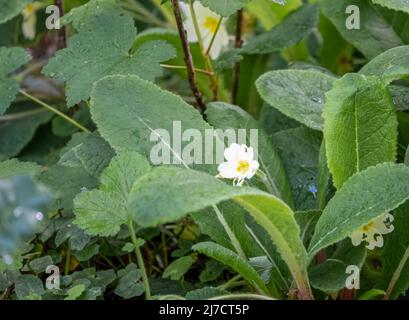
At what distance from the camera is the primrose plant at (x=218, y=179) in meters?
1.11

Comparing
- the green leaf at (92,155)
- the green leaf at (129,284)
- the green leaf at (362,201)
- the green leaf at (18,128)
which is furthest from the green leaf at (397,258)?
the green leaf at (18,128)

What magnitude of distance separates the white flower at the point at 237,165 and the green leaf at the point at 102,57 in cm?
21

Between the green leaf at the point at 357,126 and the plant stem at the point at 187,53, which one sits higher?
the plant stem at the point at 187,53

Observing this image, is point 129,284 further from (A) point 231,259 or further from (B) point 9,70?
(B) point 9,70

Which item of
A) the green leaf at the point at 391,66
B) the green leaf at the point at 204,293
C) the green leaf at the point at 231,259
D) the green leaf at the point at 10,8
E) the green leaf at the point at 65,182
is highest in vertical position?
the green leaf at the point at 10,8

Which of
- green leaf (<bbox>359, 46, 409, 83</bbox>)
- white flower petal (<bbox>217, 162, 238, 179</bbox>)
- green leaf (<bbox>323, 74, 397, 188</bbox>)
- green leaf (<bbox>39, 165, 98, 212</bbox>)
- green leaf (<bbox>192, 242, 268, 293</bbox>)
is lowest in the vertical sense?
green leaf (<bbox>192, 242, 268, 293</bbox>)

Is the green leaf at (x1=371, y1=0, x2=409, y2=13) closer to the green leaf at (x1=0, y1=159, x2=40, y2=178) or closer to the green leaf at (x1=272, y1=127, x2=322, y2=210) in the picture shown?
the green leaf at (x1=272, y1=127, x2=322, y2=210)

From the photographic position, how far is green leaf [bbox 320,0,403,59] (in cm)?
157

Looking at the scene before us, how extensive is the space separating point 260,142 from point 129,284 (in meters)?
0.34

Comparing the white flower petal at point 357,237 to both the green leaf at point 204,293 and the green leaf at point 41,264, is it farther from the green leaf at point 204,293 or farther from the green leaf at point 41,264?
the green leaf at point 41,264

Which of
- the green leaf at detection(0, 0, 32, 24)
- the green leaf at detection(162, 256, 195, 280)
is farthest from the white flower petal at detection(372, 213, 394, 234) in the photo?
the green leaf at detection(0, 0, 32, 24)

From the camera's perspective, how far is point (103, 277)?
1255 millimetres

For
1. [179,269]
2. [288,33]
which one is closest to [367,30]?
[288,33]
